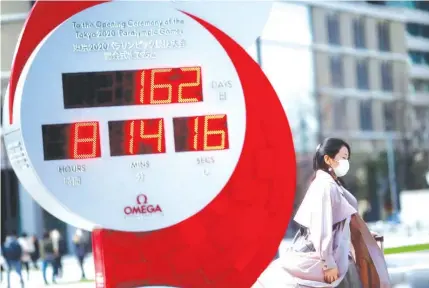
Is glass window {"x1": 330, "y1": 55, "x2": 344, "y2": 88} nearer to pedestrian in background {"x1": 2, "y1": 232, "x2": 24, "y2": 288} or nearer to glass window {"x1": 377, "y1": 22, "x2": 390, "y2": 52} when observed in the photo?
glass window {"x1": 377, "y1": 22, "x2": 390, "y2": 52}

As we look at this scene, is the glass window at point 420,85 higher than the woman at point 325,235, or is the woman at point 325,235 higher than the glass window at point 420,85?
the glass window at point 420,85

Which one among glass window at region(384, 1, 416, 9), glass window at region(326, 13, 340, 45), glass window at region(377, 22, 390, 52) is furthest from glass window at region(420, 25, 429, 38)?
glass window at region(326, 13, 340, 45)

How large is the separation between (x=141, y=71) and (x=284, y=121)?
67.9 inches

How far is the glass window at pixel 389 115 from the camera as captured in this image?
7756 cm

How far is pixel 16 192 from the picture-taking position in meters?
52.6

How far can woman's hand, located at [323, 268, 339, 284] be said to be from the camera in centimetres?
940

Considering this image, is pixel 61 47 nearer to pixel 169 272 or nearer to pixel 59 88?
pixel 59 88

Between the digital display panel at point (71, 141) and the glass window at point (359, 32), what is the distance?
2703 inches

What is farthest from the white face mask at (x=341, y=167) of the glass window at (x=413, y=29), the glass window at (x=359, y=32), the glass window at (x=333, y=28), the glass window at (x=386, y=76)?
the glass window at (x=413, y=29)

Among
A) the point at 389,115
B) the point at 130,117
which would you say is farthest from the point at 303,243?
the point at 389,115

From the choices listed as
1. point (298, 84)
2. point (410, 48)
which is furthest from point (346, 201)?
point (410, 48)

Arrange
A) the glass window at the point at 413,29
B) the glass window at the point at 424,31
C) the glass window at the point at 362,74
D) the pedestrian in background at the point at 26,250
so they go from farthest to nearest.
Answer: the glass window at the point at 424,31 → the glass window at the point at 413,29 → the glass window at the point at 362,74 → the pedestrian in background at the point at 26,250

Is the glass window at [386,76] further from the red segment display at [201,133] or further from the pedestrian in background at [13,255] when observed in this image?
the red segment display at [201,133]

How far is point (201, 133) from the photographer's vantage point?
11.3 metres
